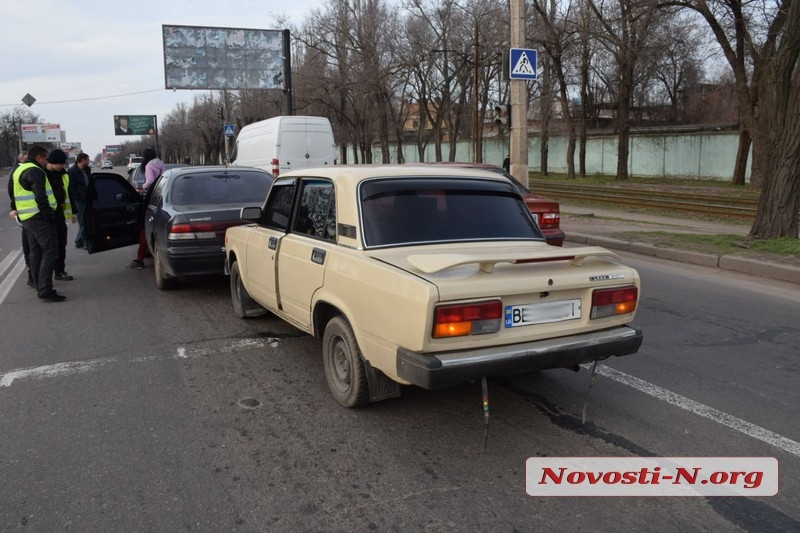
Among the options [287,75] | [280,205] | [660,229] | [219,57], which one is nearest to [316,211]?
[280,205]

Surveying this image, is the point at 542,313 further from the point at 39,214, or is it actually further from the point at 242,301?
the point at 39,214

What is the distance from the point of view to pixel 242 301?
6.48 metres

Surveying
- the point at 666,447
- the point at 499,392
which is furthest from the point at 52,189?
the point at 666,447

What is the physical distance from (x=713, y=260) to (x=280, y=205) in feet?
23.6

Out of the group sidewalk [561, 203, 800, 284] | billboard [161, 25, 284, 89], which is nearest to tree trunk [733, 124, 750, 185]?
sidewalk [561, 203, 800, 284]

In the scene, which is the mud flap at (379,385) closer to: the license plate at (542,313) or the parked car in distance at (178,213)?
the license plate at (542,313)

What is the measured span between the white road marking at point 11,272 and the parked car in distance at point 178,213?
1200 millimetres

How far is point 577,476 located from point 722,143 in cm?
3484

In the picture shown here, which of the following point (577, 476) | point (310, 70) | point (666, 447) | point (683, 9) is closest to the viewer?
point (577, 476)

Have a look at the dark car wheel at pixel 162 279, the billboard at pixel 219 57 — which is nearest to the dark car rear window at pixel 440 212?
the dark car wheel at pixel 162 279

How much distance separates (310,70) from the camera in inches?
1619

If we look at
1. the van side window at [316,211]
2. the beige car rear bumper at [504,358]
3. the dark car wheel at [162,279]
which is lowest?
the dark car wheel at [162,279]

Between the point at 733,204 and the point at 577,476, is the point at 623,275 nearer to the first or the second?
the point at 577,476

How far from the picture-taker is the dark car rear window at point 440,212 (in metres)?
4.19
